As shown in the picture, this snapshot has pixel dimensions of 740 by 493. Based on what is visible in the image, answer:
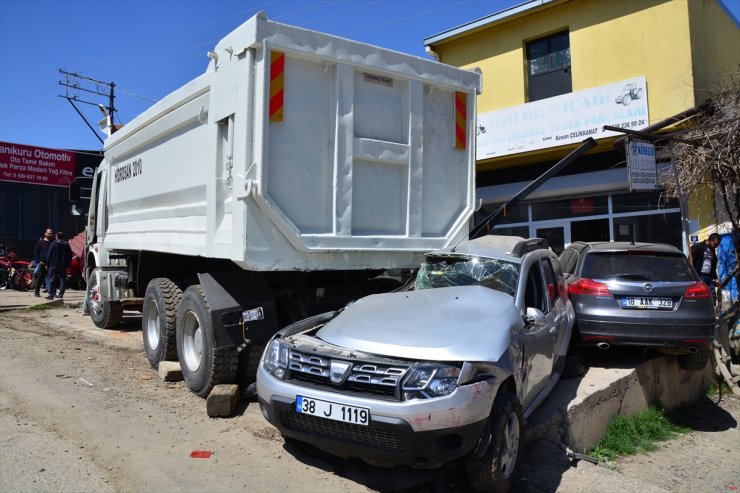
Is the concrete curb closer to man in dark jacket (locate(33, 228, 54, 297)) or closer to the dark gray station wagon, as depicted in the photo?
the dark gray station wagon

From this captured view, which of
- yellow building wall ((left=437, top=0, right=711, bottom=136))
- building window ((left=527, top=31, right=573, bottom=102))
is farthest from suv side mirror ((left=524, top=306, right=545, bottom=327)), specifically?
building window ((left=527, top=31, right=573, bottom=102))

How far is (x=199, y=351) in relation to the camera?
17.6ft

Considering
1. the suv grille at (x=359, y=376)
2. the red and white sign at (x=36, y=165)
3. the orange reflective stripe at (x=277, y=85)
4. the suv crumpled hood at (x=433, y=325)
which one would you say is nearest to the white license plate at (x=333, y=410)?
the suv grille at (x=359, y=376)

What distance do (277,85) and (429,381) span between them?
294 cm

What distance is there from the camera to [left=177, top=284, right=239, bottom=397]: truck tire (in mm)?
4930

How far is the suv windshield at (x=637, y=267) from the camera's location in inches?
229

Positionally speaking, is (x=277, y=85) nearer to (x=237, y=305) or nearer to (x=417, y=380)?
(x=237, y=305)

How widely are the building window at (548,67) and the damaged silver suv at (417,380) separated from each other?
31.6 ft

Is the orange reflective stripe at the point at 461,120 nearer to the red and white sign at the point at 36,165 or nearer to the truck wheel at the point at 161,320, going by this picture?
the truck wheel at the point at 161,320

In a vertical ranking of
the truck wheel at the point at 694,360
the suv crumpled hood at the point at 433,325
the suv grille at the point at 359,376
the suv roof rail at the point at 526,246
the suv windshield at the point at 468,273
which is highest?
the suv roof rail at the point at 526,246

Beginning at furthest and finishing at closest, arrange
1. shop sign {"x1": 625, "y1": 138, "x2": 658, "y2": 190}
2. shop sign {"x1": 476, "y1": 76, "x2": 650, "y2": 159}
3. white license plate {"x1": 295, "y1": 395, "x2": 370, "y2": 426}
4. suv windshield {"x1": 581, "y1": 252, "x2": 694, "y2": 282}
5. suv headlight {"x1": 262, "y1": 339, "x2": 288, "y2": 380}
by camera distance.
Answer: shop sign {"x1": 476, "y1": 76, "x2": 650, "y2": 159}
shop sign {"x1": 625, "y1": 138, "x2": 658, "y2": 190}
suv windshield {"x1": 581, "y1": 252, "x2": 694, "y2": 282}
suv headlight {"x1": 262, "y1": 339, "x2": 288, "y2": 380}
white license plate {"x1": 295, "y1": 395, "x2": 370, "y2": 426}

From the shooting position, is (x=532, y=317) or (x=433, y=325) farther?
(x=532, y=317)

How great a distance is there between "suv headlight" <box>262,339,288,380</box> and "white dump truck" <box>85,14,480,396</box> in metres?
0.98

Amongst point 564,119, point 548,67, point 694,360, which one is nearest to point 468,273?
point 694,360
